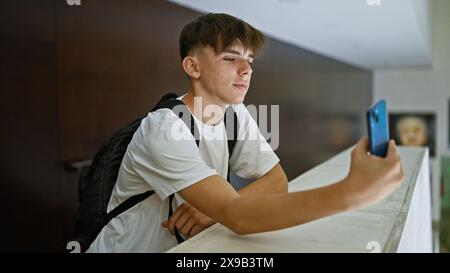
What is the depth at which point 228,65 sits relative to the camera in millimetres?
528

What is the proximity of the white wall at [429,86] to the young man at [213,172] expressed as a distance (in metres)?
0.44

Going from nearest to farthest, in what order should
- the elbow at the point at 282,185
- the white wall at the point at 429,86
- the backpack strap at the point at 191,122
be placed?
the backpack strap at the point at 191,122 → the elbow at the point at 282,185 → the white wall at the point at 429,86

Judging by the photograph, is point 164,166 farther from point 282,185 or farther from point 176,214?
point 282,185

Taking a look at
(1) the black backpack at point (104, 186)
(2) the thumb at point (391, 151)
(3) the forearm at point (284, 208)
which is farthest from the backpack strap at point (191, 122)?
(2) the thumb at point (391, 151)

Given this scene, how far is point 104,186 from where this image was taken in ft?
1.81

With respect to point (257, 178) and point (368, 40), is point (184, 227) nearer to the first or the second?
point (257, 178)

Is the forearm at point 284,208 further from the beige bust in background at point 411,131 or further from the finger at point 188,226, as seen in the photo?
the beige bust in background at point 411,131

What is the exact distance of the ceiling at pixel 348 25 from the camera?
0.71 meters

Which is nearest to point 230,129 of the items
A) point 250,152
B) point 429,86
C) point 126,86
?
point 250,152

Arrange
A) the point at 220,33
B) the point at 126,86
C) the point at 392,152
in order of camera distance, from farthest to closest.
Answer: the point at 126,86 → the point at 220,33 → the point at 392,152

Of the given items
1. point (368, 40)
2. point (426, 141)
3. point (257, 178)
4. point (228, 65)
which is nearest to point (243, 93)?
point (228, 65)

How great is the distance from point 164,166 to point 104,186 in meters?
0.11

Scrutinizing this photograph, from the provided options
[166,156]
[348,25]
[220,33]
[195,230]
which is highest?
[348,25]
